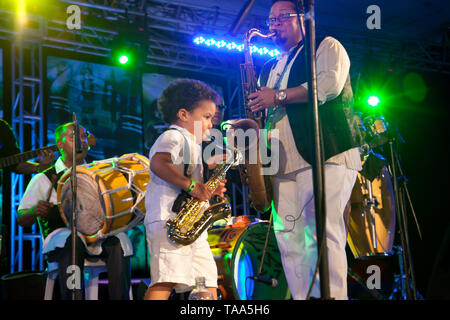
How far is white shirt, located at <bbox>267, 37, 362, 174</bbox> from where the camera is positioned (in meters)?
2.71

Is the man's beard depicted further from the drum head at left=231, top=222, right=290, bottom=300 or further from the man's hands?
the drum head at left=231, top=222, right=290, bottom=300

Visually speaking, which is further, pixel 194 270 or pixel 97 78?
pixel 97 78

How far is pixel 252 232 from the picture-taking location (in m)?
4.72

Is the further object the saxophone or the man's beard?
the man's beard

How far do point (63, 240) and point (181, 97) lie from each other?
1808mm

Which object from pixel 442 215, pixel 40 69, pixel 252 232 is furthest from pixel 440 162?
pixel 40 69

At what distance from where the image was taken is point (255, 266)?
4.67m

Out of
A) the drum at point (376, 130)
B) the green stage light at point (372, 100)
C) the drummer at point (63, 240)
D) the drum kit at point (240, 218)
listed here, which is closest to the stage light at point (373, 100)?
the green stage light at point (372, 100)

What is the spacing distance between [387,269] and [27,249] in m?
6.00

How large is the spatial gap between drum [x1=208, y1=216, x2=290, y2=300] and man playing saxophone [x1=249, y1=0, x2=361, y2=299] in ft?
5.42

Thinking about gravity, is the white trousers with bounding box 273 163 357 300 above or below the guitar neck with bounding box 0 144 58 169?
below

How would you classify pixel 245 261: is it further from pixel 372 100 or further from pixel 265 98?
pixel 372 100

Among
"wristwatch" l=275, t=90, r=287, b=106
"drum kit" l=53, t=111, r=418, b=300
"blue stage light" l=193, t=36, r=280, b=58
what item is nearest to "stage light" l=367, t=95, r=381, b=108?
"blue stage light" l=193, t=36, r=280, b=58
